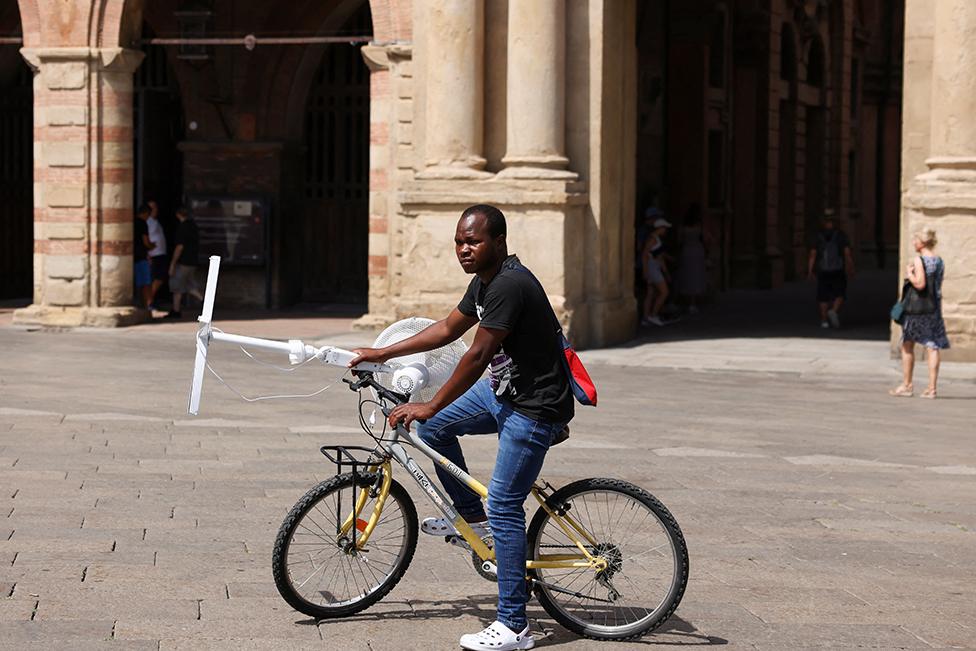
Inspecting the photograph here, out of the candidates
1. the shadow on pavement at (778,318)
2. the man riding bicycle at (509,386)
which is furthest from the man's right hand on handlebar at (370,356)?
the shadow on pavement at (778,318)

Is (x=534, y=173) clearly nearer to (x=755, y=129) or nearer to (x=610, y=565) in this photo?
(x=610, y=565)

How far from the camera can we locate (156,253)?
23609mm

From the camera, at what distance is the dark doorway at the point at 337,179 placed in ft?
83.9

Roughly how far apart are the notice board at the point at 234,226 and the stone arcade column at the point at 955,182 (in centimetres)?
1038

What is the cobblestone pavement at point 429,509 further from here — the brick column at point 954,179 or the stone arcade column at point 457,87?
the stone arcade column at point 457,87

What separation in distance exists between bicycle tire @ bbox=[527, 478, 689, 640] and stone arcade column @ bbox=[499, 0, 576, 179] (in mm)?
12365

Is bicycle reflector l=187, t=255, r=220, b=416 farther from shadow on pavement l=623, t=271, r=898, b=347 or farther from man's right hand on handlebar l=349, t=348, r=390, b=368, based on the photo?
shadow on pavement l=623, t=271, r=898, b=347

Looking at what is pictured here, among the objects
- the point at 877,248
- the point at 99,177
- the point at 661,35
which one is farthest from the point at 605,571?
Answer: the point at 877,248

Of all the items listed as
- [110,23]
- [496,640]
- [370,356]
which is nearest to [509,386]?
[370,356]

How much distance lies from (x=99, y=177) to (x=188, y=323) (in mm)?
2364

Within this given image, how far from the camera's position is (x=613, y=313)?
65.3 ft

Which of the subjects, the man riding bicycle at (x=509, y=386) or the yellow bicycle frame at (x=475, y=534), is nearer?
the man riding bicycle at (x=509, y=386)

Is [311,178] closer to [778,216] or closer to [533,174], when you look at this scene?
[533,174]

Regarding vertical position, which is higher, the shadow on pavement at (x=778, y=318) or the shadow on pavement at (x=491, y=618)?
the shadow on pavement at (x=778, y=318)
